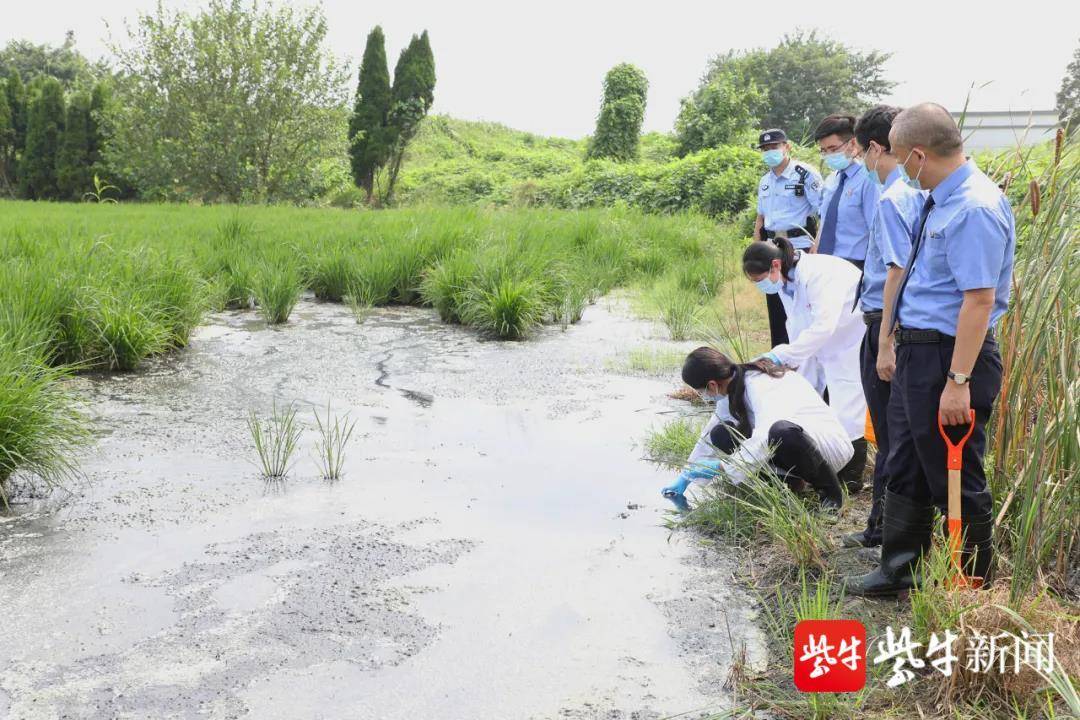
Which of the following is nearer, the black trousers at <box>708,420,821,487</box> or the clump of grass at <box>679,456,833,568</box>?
the clump of grass at <box>679,456,833,568</box>

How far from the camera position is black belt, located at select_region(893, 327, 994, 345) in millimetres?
2781

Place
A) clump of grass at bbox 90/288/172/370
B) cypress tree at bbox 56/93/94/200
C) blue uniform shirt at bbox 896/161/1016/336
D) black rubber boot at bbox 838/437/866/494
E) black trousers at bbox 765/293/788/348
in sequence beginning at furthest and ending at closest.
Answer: cypress tree at bbox 56/93/94/200
clump of grass at bbox 90/288/172/370
black trousers at bbox 765/293/788/348
black rubber boot at bbox 838/437/866/494
blue uniform shirt at bbox 896/161/1016/336

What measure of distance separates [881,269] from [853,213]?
1.34 m

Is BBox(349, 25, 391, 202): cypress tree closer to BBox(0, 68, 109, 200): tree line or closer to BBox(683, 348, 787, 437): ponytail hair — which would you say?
BBox(0, 68, 109, 200): tree line

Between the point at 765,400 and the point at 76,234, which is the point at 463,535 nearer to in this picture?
the point at 765,400

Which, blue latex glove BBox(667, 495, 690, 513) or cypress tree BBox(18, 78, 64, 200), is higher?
cypress tree BBox(18, 78, 64, 200)

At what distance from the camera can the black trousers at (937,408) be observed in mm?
2750

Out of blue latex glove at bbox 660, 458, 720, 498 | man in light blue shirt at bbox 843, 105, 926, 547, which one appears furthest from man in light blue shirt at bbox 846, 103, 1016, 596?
blue latex glove at bbox 660, 458, 720, 498

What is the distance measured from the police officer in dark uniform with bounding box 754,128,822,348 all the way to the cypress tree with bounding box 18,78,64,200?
2361cm

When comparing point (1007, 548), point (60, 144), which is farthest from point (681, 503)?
point (60, 144)

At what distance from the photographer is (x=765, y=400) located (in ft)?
13.5

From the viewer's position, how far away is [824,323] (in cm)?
445

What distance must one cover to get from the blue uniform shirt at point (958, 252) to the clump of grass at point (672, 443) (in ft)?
6.78

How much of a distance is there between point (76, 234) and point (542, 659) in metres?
8.13
